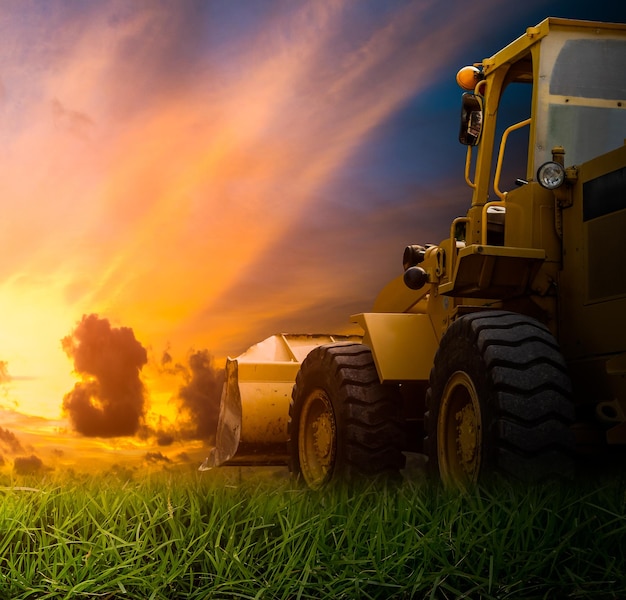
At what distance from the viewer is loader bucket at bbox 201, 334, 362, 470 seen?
28.2 feet

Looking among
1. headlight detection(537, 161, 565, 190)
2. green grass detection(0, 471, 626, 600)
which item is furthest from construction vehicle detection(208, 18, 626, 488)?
green grass detection(0, 471, 626, 600)

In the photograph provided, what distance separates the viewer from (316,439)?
739cm

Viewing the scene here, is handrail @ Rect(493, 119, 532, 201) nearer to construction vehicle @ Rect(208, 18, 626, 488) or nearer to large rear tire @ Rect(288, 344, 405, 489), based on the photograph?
construction vehicle @ Rect(208, 18, 626, 488)

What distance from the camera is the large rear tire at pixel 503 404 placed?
4809mm

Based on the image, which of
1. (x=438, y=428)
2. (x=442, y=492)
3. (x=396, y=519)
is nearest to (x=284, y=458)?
(x=438, y=428)

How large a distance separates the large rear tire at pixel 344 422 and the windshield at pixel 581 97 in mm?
2008

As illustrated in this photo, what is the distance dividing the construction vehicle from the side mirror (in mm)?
10

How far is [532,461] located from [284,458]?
4283mm

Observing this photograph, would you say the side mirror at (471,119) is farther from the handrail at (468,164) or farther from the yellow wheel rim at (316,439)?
the yellow wheel rim at (316,439)

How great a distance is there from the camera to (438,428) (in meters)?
5.59

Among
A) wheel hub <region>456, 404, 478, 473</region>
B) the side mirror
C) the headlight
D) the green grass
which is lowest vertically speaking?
the green grass

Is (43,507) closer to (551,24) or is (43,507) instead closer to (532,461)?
(532,461)

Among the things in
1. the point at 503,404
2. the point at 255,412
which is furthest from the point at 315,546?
the point at 255,412

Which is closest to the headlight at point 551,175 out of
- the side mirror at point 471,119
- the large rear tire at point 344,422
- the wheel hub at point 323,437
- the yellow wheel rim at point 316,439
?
the side mirror at point 471,119
